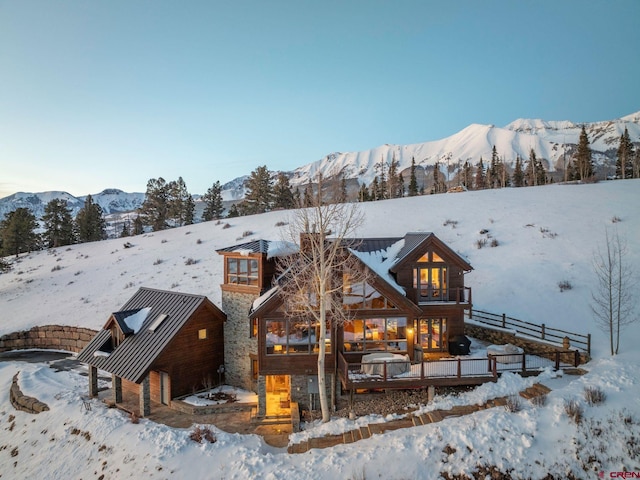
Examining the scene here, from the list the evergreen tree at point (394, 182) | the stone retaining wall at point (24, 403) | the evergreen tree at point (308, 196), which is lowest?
the stone retaining wall at point (24, 403)

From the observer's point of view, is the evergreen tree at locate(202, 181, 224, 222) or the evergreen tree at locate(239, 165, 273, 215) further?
the evergreen tree at locate(202, 181, 224, 222)

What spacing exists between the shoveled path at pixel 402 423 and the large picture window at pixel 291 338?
3.94 metres

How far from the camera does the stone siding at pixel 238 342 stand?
59.6ft

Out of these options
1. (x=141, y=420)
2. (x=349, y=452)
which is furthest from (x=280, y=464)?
(x=141, y=420)

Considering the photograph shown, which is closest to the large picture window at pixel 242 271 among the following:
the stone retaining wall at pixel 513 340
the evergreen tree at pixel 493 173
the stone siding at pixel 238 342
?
the stone siding at pixel 238 342

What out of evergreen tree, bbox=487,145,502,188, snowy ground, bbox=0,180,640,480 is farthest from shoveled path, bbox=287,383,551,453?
evergreen tree, bbox=487,145,502,188

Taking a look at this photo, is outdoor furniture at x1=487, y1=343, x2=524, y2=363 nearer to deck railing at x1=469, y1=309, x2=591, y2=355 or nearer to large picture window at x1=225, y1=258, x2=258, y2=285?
deck railing at x1=469, y1=309, x2=591, y2=355

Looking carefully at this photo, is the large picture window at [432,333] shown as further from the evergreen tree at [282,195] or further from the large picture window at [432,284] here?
the evergreen tree at [282,195]

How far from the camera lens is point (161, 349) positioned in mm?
16297

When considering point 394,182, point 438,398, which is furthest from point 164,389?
point 394,182

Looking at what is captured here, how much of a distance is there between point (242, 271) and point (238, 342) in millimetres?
3887

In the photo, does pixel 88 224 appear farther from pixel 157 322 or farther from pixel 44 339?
pixel 157 322

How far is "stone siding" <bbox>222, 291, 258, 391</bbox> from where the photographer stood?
59.6 feet

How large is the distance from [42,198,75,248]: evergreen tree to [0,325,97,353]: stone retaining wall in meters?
Answer: 38.3
